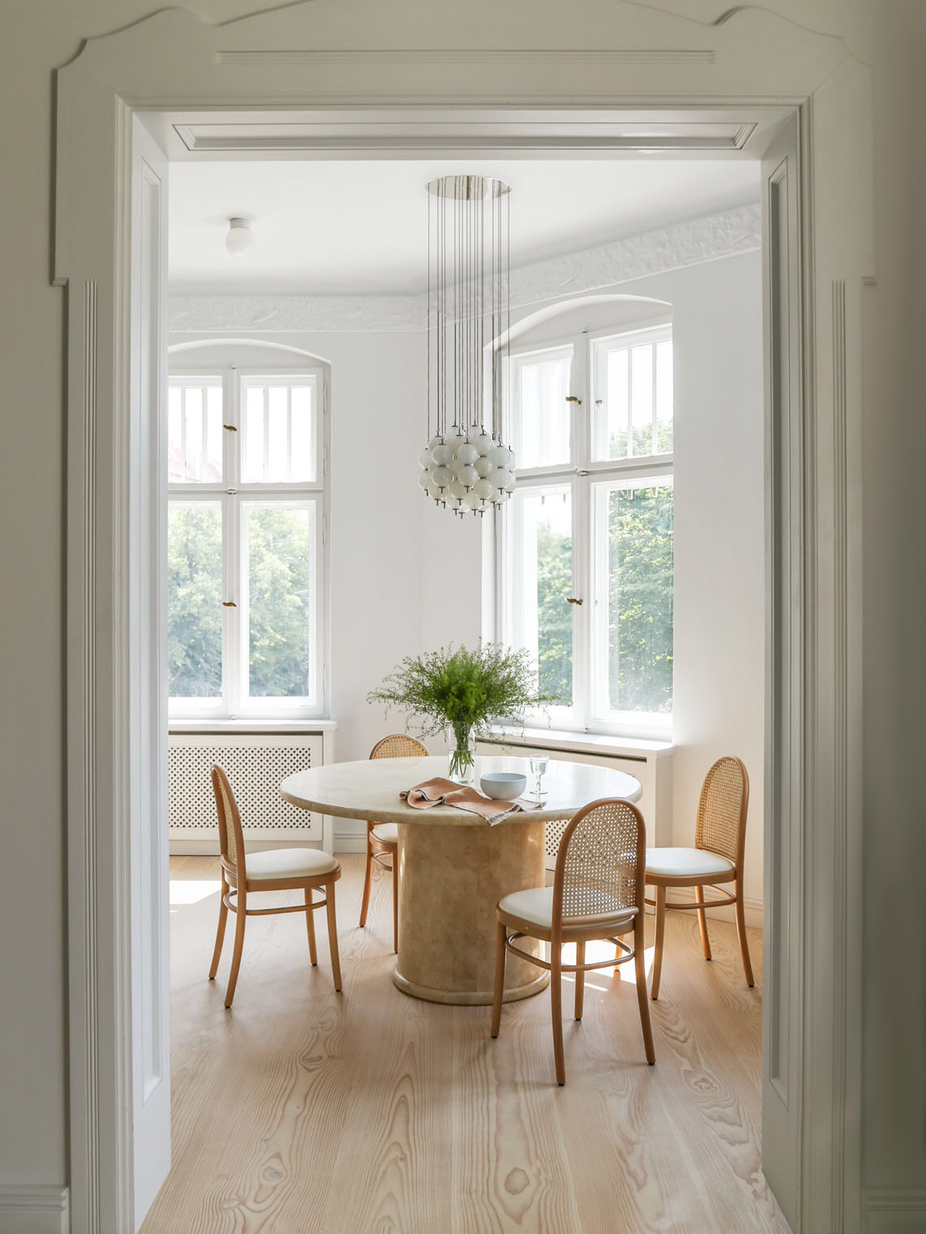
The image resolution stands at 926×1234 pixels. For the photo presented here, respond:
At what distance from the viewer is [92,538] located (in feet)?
7.20

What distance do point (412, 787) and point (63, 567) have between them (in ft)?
6.21

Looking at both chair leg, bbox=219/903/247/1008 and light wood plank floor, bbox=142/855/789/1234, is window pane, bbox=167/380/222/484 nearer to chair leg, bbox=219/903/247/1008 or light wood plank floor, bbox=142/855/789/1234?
light wood plank floor, bbox=142/855/789/1234

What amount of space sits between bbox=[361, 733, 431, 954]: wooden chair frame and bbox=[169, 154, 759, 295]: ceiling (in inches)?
103

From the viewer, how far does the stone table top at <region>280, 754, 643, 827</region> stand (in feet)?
11.1

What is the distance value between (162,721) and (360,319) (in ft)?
13.8

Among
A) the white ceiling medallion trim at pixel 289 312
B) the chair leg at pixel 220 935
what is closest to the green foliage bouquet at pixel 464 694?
the chair leg at pixel 220 935

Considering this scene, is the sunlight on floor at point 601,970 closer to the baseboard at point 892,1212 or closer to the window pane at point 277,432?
the baseboard at point 892,1212

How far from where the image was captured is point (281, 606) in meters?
6.33

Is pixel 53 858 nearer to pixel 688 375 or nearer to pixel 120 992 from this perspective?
pixel 120 992

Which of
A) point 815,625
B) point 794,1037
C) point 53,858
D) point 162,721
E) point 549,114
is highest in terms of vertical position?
point 549,114

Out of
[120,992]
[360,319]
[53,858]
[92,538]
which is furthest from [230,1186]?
[360,319]

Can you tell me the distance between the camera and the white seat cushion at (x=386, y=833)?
440 centimetres

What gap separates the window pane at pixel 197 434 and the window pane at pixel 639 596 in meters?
2.55

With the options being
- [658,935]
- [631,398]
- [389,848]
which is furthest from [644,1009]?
[631,398]
